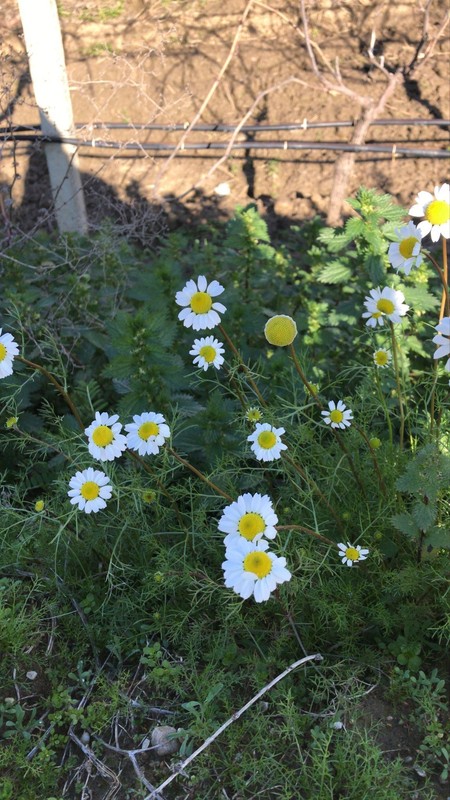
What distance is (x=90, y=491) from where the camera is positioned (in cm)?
184

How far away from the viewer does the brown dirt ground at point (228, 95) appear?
16.7 ft

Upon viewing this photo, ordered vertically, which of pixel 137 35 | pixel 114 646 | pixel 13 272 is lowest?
pixel 114 646

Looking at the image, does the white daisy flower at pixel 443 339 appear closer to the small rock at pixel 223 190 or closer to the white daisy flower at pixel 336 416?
the white daisy flower at pixel 336 416

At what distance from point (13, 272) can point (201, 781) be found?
87.0 inches

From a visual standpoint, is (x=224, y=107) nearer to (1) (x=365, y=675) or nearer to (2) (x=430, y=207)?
(2) (x=430, y=207)

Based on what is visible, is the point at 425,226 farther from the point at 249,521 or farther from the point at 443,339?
the point at 249,521

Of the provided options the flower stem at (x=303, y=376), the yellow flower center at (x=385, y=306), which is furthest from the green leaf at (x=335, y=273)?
the flower stem at (x=303, y=376)

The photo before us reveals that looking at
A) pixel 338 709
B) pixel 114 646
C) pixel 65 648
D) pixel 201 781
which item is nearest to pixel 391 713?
pixel 338 709

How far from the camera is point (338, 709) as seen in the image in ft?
6.33

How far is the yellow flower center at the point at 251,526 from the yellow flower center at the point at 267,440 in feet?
0.81

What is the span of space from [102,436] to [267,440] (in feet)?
1.32

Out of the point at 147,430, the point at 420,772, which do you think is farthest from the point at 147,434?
the point at 420,772

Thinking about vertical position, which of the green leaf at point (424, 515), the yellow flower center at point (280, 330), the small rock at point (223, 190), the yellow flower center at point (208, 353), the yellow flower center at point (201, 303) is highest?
the yellow flower center at point (280, 330)

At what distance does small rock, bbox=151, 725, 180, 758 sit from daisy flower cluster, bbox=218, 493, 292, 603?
641mm
